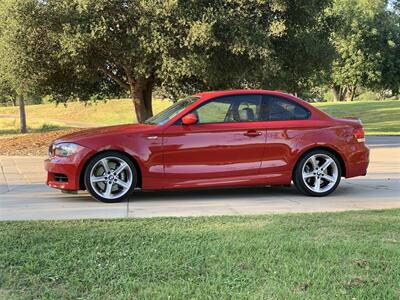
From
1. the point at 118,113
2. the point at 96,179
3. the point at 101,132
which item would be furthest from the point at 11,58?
the point at 118,113

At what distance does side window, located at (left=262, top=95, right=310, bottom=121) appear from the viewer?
8.43 meters

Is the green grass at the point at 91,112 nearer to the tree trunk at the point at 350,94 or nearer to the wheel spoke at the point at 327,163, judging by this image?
the tree trunk at the point at 350,94

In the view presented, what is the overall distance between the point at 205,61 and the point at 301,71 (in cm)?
466

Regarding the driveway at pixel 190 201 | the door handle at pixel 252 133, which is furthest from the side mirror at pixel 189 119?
the driveway at pixel 190 201

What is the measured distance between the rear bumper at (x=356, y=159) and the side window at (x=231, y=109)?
1.58 meters

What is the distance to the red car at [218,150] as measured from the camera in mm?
7824

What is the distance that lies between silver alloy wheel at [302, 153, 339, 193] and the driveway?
8.6 inches

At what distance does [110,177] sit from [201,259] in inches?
137

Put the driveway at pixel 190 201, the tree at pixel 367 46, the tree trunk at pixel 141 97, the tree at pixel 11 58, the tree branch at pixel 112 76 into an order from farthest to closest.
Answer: the tree at pixel 367 46, the tree trunk at pixel 141 97, the tree branch at pixel 112 76, the tree at pixel 11 58, the driveway at pixel 190 201

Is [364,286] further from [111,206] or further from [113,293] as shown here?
[111,206]

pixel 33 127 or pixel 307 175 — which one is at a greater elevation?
pixel 33 127

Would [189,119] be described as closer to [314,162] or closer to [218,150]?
[218,150]

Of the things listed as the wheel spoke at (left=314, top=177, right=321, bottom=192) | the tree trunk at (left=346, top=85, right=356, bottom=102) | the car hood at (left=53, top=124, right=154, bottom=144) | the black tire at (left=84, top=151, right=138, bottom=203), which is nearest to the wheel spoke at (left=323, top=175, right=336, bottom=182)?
the wheel spoke at (left=314, top=177, right=321, bottom=192)

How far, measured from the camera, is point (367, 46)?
4900 cm
